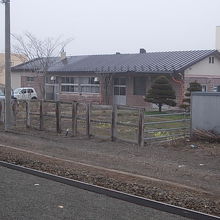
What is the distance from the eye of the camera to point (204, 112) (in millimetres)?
14008

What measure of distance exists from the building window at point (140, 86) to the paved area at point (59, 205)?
90.9 ft

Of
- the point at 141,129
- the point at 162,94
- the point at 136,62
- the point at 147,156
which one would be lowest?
the point at 147,156

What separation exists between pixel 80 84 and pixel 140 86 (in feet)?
23.6

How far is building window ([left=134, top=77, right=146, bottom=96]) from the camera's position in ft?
117

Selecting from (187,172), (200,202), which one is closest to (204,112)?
(187,172)

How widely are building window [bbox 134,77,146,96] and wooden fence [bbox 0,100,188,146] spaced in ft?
47.5

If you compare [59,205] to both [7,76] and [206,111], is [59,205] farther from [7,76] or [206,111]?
[7,76]

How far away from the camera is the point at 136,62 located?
123ft

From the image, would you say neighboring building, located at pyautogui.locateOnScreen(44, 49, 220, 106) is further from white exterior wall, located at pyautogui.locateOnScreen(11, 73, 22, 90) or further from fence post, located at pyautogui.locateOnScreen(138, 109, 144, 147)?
fence post, located at pyautogui.locateOnScreen(138, 109, 144, 147)

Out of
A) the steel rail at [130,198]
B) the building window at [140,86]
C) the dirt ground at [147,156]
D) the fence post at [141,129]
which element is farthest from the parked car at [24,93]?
the steel rail at [130,198]

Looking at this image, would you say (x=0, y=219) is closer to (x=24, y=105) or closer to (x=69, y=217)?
(x=69, y=217)

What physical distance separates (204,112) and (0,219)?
30.7 ft

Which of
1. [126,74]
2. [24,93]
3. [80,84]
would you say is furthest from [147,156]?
[24,93]

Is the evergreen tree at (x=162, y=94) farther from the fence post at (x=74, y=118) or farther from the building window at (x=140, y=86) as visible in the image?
the fence post at (x=74, y=118)
